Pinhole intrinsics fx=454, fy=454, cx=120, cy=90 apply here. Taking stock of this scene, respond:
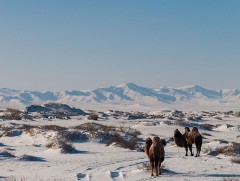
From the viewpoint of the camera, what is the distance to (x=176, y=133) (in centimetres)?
1770

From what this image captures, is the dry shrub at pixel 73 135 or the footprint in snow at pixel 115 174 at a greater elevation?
the dry shrub at pixel 73 135

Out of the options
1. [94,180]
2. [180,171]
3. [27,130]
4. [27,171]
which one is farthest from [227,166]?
[27,130]

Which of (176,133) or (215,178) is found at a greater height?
(176,133)

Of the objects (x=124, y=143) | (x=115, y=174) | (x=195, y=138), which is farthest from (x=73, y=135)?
(x=115, y=174)

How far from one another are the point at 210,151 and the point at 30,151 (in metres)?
8.29

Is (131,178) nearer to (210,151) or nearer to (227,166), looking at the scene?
(227,166)

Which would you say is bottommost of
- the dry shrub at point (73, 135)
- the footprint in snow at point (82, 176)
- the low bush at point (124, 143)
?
the footprint in snow at point (82, 176)

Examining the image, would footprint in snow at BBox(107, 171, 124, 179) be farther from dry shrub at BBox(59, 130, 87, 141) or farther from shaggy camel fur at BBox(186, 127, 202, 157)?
dry shrub at BBox(59, 130, 87, 141)

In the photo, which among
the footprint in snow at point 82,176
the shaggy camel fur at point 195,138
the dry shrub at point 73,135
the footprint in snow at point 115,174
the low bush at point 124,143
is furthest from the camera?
the dry shrub at point 73,135

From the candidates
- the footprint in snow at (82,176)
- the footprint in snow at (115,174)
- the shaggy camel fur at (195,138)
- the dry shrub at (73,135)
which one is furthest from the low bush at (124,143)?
the footprint in snow at (82,176)

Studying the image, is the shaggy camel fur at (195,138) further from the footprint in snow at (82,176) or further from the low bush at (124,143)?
the footprint in snow at (82,176)

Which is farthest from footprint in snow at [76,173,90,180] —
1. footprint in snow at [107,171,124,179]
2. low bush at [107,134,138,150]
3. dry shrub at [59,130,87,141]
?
dry shrub at [59,130,87,141]

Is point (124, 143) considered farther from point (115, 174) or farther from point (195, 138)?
point (115, 174)

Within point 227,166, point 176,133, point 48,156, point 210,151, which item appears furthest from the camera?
point 210,151
